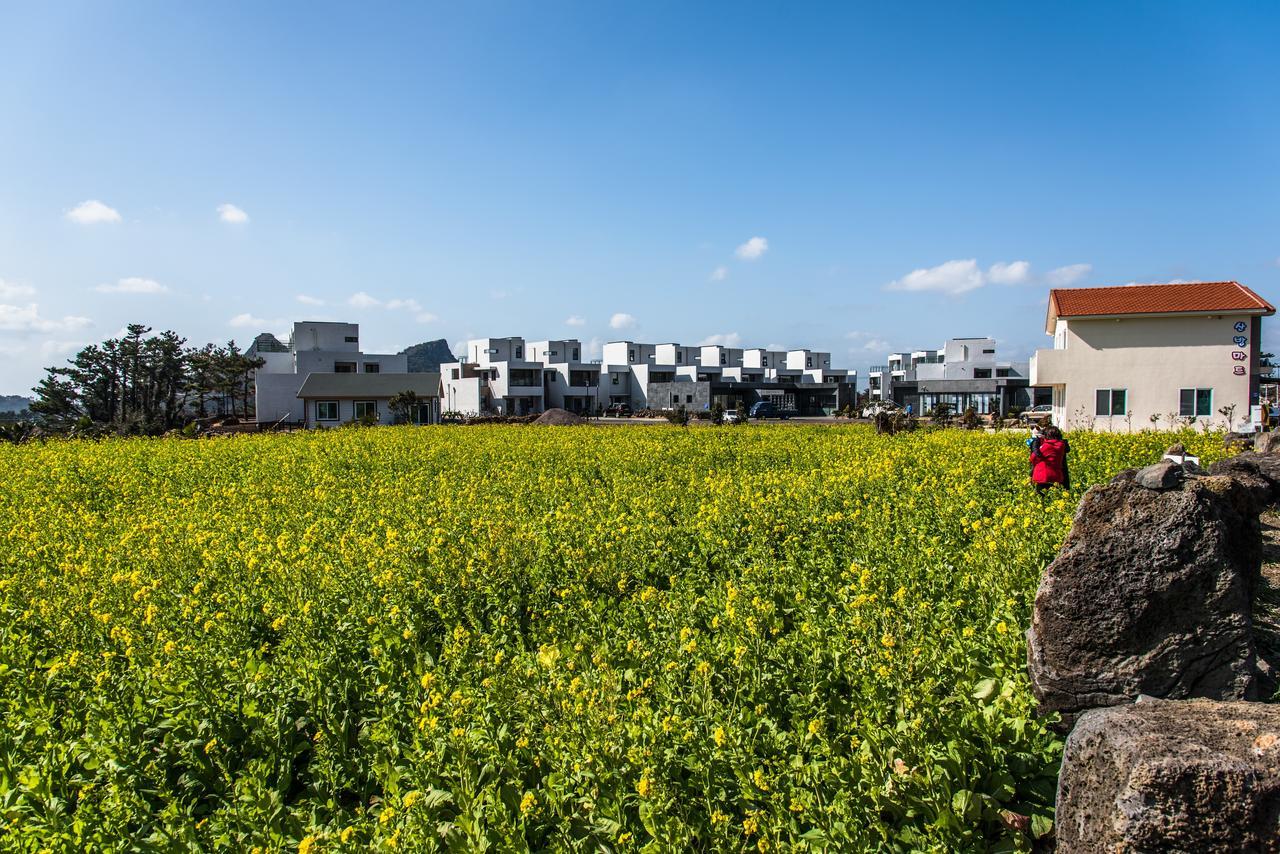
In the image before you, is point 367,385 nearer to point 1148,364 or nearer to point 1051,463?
point 1148,364

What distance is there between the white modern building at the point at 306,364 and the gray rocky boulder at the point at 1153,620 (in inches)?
1979

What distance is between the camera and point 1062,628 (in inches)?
156

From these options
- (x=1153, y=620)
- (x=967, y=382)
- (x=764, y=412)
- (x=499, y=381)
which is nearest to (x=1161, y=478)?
(x=1153, y=620)

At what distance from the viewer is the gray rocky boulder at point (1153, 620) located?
3871 mm

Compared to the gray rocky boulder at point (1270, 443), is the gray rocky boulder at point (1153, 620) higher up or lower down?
lower down

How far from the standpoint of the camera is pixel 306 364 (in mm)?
57500

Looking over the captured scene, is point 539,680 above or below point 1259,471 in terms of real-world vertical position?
below

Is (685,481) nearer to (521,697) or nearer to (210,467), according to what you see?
(521,697)

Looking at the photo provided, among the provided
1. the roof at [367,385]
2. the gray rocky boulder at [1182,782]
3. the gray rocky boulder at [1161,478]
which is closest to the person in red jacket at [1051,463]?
the gray rocky boulder at [1161,478]

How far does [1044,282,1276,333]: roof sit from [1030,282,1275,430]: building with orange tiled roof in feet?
0.09

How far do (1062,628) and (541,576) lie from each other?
11.9 feet

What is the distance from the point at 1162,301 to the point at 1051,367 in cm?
389

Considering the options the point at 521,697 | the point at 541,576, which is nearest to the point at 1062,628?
the point at 521,697

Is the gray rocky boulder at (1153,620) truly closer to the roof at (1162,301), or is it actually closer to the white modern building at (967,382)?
the roof at (1162,301)
